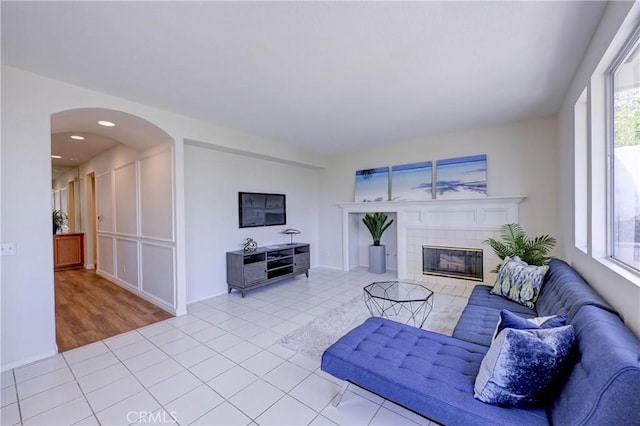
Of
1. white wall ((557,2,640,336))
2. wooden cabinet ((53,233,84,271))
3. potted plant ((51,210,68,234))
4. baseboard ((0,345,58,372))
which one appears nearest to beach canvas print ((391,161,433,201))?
white wall ((557,2,640,336))

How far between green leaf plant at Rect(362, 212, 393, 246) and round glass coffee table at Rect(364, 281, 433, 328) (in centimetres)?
210

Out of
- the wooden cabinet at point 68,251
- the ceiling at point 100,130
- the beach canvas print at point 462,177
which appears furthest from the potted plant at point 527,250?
the wooden cabinet at point 68,251

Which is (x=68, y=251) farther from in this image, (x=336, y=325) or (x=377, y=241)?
(x=377, y=241)

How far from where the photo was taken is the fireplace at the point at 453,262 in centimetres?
446

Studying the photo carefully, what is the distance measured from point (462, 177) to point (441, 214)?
695mm

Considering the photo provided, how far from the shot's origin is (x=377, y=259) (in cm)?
550

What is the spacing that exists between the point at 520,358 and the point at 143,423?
2.18m

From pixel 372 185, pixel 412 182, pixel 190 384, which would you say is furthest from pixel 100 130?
pixel 412 182

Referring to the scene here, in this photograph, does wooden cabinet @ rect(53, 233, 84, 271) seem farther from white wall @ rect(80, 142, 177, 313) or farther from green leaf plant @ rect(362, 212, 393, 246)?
green leaf plant @ rect(362, 212, 393, 246)

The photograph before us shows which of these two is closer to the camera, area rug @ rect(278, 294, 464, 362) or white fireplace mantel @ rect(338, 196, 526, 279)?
area rug @ rect(278, 294, 464, 362)

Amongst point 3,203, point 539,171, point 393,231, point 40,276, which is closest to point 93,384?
point 40,276

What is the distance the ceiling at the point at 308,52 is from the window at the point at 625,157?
0.40m

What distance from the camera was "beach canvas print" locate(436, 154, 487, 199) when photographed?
426cm

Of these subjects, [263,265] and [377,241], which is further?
[377,241]
